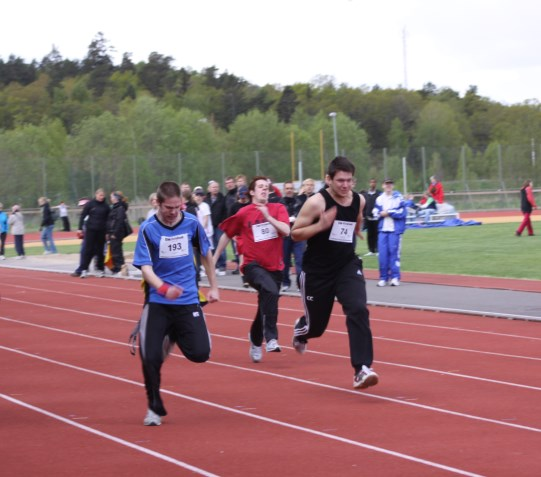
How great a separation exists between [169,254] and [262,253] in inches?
140

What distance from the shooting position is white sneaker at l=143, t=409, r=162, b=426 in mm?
8172

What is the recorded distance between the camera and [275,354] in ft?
40.1

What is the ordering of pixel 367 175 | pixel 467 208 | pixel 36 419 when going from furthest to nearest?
pixel 367 175, pixel 467 208, pixel 36 419

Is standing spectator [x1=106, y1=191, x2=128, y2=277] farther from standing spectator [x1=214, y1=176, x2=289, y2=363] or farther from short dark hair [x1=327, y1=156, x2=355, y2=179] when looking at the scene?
short dark hair [x1=327, y1=156, x2=355, y2=179]

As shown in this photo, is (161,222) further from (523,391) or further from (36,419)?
(523,391)

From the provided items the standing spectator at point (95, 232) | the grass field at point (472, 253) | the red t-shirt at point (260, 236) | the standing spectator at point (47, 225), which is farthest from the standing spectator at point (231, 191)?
the standing spectator at point (47, 225)

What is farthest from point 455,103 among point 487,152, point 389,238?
point 389,238

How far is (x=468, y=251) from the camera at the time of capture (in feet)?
92.7

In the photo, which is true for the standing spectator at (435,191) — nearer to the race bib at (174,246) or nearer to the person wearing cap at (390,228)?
the person wearing cap at (390,228)

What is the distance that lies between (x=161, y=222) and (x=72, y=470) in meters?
2.22

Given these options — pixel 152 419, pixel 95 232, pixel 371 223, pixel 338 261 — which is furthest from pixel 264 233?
pixel 371 223

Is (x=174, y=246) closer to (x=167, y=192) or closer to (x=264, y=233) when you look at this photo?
(x=167, y=192)

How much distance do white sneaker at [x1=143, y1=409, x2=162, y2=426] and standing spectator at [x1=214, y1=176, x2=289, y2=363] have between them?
3.43m

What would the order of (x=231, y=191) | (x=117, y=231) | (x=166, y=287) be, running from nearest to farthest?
(x=166, y=287) → (x=231, y=191) → (x=117, y=231)
